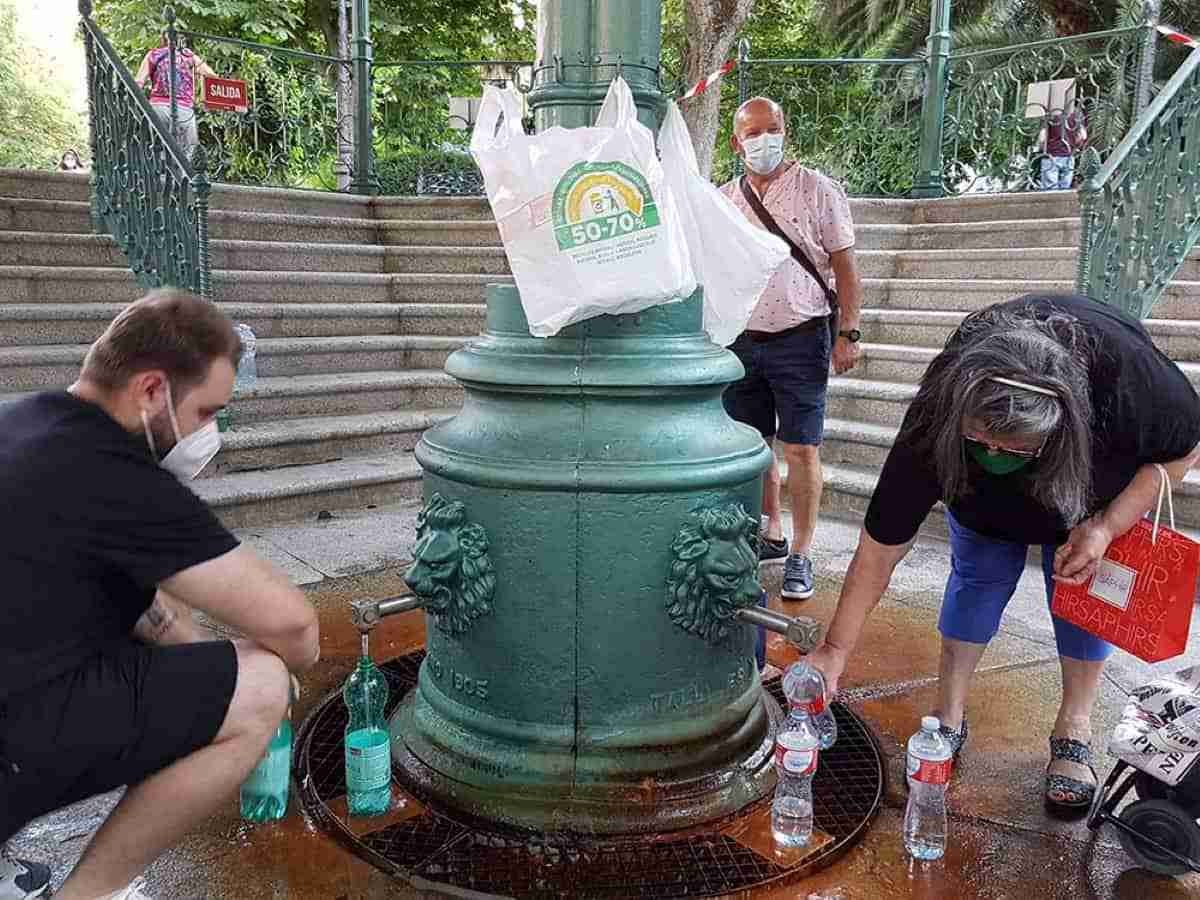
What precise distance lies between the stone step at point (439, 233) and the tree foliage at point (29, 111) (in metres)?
26.5

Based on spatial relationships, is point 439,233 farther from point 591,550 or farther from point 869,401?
point 591,550

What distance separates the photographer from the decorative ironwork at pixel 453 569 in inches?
96.9

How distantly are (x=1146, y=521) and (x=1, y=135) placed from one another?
3460cm

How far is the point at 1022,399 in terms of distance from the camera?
2102 millimetres

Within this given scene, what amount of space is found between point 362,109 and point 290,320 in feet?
10.7

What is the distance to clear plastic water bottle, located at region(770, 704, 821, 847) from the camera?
2.40m

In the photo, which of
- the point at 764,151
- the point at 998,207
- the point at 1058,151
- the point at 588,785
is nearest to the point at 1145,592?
the point at 588,785

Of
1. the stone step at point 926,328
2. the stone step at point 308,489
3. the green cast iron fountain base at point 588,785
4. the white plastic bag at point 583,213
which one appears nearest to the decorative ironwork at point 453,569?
the green cast iron fountain base at point 588,785

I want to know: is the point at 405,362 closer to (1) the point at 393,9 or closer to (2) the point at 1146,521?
(2) the point at 1146,521

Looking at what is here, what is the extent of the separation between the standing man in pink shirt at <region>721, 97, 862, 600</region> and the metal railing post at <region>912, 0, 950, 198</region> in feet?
17.3

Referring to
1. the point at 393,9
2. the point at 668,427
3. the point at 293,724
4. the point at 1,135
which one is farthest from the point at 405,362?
the point at 1,135

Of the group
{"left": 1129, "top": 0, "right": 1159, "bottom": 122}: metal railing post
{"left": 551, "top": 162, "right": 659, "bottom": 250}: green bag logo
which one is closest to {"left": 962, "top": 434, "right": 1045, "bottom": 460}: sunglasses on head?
{"left": 551, "top": 162, "right": 659, "bottom": 250}: green bag logo

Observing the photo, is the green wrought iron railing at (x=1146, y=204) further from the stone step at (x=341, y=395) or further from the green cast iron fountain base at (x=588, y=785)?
the green cast iron fountain base at (x=588, y=785)

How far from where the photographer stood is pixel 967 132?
9422mm
